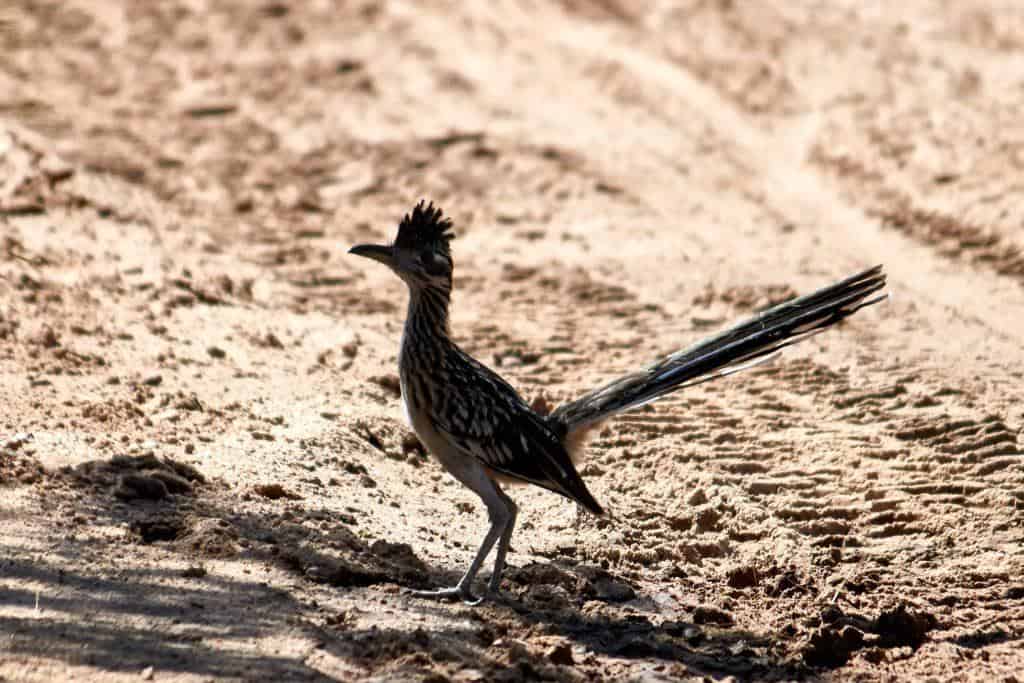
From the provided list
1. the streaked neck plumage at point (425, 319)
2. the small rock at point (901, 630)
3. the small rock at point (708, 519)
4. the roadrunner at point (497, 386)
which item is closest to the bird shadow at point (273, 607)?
the roadrunner at point (497, 386)

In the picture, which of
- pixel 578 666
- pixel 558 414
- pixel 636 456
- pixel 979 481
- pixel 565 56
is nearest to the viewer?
pixel 578 666

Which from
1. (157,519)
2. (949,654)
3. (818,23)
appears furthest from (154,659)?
(818,23)

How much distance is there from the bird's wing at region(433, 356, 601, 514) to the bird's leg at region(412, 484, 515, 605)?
0.53 feet

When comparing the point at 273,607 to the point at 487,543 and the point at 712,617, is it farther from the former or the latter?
the point at 712,617

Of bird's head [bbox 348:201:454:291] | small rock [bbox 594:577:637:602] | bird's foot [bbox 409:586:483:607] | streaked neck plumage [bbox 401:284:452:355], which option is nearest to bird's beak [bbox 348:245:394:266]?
bird's head [bbox 348:201:454:291]

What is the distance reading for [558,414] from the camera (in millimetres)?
6848

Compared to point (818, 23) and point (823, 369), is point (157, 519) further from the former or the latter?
point (818, 23)

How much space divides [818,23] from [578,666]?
42.0 ft

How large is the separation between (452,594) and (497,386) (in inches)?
41.4

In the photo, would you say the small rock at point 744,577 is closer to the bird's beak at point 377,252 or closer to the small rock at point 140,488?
the bird's beak at point 377,252

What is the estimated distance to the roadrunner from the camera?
6.37 metres

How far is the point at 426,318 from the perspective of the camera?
6574mm

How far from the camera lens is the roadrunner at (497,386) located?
251 inches

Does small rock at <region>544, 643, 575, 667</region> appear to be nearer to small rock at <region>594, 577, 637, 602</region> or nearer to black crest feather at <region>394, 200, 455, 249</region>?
small rock at <region>594, 577, 637, 602</region>
